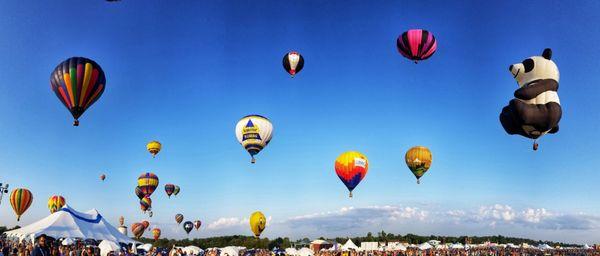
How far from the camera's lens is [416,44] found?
939 inches

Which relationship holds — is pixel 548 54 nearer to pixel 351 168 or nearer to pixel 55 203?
pixel 351 168

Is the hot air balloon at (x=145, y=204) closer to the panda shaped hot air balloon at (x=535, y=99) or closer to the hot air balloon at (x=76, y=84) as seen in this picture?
the hot air balloon at (x=76, y=84)

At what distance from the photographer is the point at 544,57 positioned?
14844mm

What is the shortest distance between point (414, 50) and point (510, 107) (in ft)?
32.4

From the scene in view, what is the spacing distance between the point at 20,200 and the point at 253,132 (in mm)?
25744

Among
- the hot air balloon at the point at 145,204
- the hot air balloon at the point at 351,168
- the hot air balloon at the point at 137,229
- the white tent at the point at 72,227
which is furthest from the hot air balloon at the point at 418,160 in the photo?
the hot air balloon at the point at 137,229

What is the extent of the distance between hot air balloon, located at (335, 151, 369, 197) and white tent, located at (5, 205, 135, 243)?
523 inches

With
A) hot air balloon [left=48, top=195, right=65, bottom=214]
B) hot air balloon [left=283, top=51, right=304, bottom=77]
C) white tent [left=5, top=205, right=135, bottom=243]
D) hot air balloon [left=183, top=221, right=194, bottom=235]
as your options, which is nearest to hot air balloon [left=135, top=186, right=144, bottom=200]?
hot air balloon [left=48, top=195, right=65, bottom=214]

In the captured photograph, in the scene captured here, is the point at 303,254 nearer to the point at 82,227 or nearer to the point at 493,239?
the point at 82,227

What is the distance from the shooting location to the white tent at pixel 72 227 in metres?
21.4

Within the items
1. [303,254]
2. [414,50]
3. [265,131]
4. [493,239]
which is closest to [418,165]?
[414,50]

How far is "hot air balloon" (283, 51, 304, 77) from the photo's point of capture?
1184 inches

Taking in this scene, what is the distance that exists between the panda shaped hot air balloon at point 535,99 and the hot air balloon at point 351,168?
43.7 ft

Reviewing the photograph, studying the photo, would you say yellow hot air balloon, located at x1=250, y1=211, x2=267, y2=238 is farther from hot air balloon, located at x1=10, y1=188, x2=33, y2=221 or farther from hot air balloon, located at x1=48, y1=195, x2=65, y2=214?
hot air balloon, located at x1=48, y1=195, x2=65, y2=214
